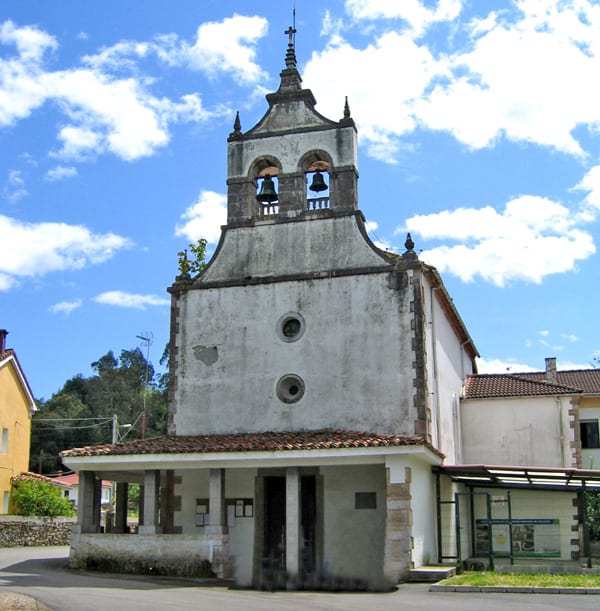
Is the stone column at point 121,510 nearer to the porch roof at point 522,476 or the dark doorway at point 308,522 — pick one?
the dark doorway at point 308,522

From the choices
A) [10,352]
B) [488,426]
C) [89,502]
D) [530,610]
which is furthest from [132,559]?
[10,352]

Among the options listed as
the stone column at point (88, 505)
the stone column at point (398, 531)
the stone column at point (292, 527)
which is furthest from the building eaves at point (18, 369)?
the stone column at point (398, 531)

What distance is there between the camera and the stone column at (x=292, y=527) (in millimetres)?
18344

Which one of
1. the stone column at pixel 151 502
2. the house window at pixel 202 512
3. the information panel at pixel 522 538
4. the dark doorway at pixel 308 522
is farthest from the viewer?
the information panel at pixel 522 538

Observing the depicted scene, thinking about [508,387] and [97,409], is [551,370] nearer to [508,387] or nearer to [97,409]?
[508,387]

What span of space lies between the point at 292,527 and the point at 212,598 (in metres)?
4.01

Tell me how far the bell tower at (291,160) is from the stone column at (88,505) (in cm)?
814

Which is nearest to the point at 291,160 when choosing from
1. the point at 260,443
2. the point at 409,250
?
the point at 409,250

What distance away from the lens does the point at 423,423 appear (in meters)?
20.3

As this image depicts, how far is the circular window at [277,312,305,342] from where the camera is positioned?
22.1 m

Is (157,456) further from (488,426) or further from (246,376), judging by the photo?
(488,426)

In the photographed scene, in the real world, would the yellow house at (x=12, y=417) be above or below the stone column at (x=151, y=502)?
above

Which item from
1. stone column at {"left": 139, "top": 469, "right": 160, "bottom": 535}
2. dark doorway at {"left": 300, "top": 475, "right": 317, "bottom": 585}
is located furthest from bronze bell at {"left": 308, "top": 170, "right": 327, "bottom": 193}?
stone column at {"left": 139, "top": 469, "right": 160, "bottom": 535}

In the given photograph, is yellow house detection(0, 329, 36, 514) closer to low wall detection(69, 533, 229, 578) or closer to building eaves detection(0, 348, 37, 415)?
building eaves detection(0, 348, 37, 415)
